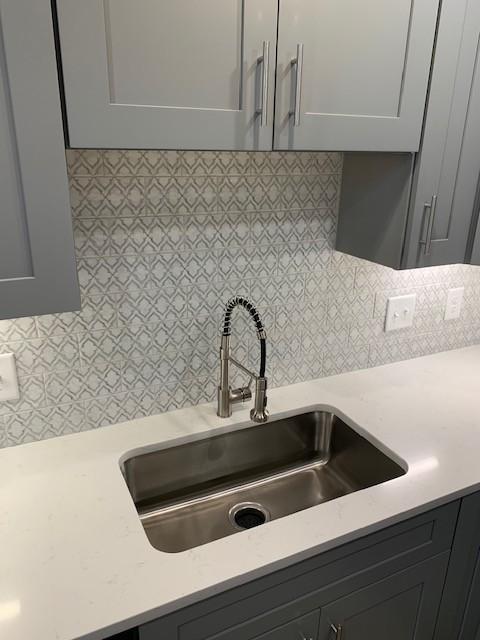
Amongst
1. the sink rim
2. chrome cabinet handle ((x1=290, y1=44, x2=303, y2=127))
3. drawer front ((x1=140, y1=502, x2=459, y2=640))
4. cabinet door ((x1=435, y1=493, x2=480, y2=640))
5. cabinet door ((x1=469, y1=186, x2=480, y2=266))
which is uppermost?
chrome cabinet handle ((x1=290, y1=44, x2=303, y2=127))

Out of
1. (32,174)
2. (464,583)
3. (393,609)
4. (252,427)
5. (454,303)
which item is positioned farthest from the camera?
(454,303)

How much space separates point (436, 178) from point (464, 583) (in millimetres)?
1076

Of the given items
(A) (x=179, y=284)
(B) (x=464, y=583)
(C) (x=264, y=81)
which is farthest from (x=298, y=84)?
(B) (x=464, y=583)

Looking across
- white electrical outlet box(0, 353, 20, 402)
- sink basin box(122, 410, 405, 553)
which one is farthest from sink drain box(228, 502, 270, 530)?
white electrical outlet box(0, 353, 20, 402)

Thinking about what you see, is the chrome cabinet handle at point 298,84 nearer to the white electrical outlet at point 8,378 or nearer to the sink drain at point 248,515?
the white electrical outlet at point 8,378

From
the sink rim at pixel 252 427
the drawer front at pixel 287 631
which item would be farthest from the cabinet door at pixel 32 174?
the drawer front at pixel 287 631

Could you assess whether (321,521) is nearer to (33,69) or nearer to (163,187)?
(163,187)

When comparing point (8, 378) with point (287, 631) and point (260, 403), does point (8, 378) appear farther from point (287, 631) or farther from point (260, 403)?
point (287, 631)

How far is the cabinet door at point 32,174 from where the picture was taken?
0.73m

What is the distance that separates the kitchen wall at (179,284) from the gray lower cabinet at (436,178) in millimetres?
133

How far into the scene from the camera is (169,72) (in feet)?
2.79

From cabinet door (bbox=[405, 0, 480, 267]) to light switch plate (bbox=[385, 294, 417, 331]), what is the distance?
34 cm

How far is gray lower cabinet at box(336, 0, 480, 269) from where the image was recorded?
110 centimetres

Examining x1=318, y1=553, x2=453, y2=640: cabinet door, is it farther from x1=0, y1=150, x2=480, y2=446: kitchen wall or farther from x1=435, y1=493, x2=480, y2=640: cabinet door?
x1=0, y1=150, x2=480, y2=446: kitchen wall
